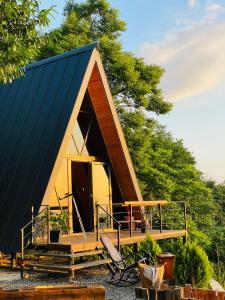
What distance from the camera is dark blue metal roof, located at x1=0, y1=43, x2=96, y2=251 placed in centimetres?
1055

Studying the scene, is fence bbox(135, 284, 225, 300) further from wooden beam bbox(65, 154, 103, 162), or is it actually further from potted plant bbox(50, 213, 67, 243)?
wooden beam bbox(65, 154, 103, 162)

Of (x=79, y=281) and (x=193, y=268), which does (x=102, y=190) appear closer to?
(x=79, y=281)

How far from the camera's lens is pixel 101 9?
77.3ft

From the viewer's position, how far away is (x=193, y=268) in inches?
346

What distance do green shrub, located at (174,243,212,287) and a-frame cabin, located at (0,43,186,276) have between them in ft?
6.93

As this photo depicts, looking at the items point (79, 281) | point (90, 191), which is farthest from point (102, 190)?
point (79, 281)

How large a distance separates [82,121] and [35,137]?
200 centimetres

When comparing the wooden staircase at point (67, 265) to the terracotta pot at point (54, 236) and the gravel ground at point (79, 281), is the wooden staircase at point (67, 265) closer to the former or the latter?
the gravel ground at point (79, 281)

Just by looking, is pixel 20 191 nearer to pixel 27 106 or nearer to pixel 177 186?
pixel 27 106

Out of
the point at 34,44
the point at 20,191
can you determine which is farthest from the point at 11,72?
the point at 20,191

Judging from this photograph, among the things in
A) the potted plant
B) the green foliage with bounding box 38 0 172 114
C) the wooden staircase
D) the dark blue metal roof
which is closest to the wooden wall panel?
the dark blue metal roof

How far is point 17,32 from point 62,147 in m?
3.46

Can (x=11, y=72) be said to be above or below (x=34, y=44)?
below

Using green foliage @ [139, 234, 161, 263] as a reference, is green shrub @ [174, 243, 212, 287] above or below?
below
